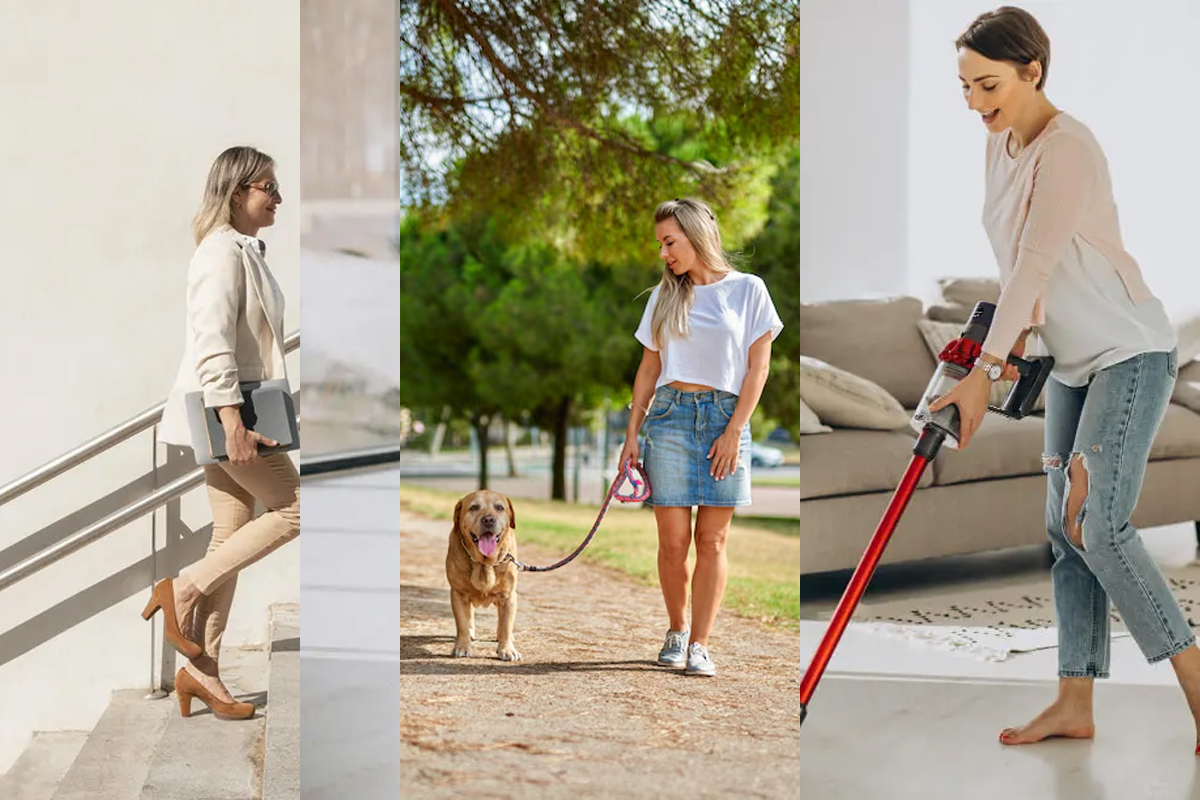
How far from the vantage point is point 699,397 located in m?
3.44

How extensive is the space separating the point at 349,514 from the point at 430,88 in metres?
4.42

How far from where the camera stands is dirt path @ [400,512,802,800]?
2875 millimetres

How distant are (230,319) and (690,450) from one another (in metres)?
1.35

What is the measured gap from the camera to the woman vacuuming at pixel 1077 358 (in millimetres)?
2393

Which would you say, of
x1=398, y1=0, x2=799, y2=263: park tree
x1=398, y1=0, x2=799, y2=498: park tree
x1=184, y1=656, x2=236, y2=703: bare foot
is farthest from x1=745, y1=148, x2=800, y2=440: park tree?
x1=184, y1=656, x2=236, y2=703: bare foot

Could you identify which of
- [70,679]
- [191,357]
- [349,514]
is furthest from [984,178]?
[70,679]

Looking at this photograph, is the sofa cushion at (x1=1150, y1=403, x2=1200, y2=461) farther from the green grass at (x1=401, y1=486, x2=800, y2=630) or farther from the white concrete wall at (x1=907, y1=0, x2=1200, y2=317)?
the green grass at (x1=401, y1=486, x2=800, y2=630)

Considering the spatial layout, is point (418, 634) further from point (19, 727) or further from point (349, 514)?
point (349, 514)

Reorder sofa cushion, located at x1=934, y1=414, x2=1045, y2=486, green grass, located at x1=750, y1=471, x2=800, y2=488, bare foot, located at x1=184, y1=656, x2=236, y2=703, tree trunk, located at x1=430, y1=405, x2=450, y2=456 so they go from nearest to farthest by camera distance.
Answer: bare foot, located at x1=184, y1=656, x2=236, y2=703, sofa cushion, located at x1=934, y1=414, x2=1045, y2=486, green grass, located at x1=750, y1=471, x2=800, y2=488, tree trunk, located at x1=430, y1=405, x2=450, y2=456

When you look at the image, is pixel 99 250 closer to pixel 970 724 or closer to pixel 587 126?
pixel 970 724

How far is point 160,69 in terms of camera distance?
2.88 metres

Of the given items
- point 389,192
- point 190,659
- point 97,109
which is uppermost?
point 97,109

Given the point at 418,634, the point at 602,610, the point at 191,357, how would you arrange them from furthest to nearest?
the point at 602,610 → the point at 418,634 → the point at 191,357

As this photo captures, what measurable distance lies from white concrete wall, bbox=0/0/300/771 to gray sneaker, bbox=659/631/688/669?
1365 mm
